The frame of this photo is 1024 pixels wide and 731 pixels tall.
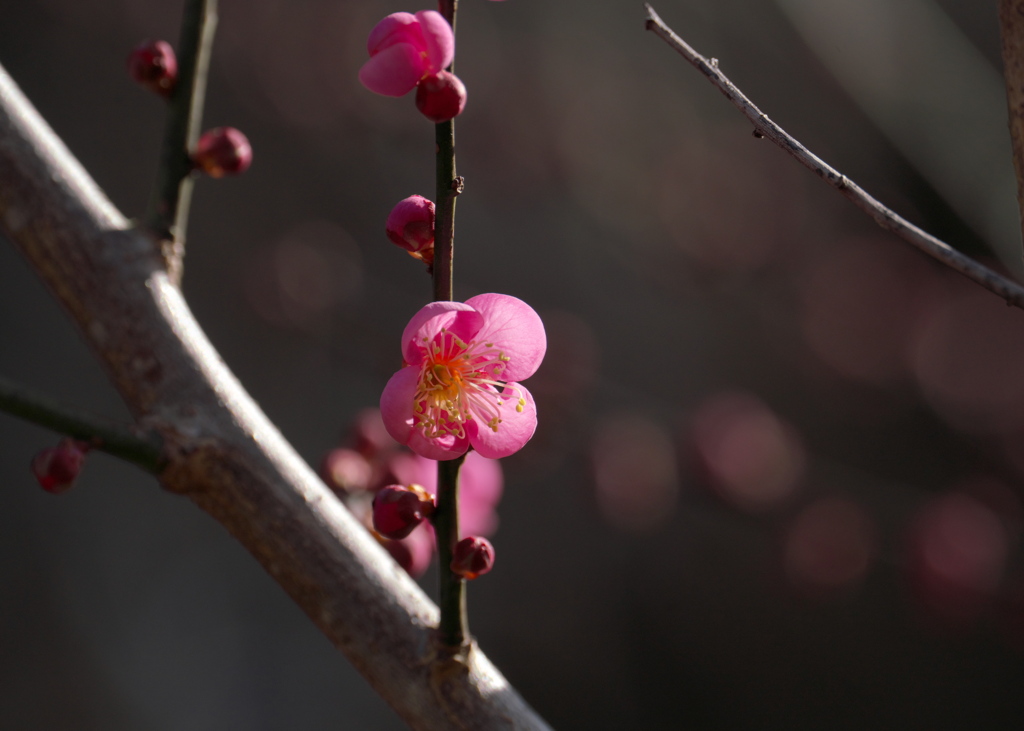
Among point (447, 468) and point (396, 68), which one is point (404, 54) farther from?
point (447, 468)

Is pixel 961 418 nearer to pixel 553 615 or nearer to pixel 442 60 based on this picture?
pixel 553 615

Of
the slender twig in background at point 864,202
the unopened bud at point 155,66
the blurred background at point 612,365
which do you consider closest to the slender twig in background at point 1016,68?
the slender twig in background at point 864,202

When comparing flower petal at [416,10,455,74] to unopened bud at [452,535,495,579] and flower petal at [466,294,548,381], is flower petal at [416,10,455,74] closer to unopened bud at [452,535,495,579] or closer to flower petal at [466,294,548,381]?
flower petal at [466,294,548,381]

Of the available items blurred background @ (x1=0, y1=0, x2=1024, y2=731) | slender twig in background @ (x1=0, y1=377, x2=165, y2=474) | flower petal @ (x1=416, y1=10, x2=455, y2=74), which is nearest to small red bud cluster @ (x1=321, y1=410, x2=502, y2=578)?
slender twig in background @ (x1=0, y1=377, x2=165, y2=474)

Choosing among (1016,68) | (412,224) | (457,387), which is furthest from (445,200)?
(1016,68)

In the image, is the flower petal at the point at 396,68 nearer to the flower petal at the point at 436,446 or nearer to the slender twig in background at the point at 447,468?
the slender twig in background at the point at 447,468
